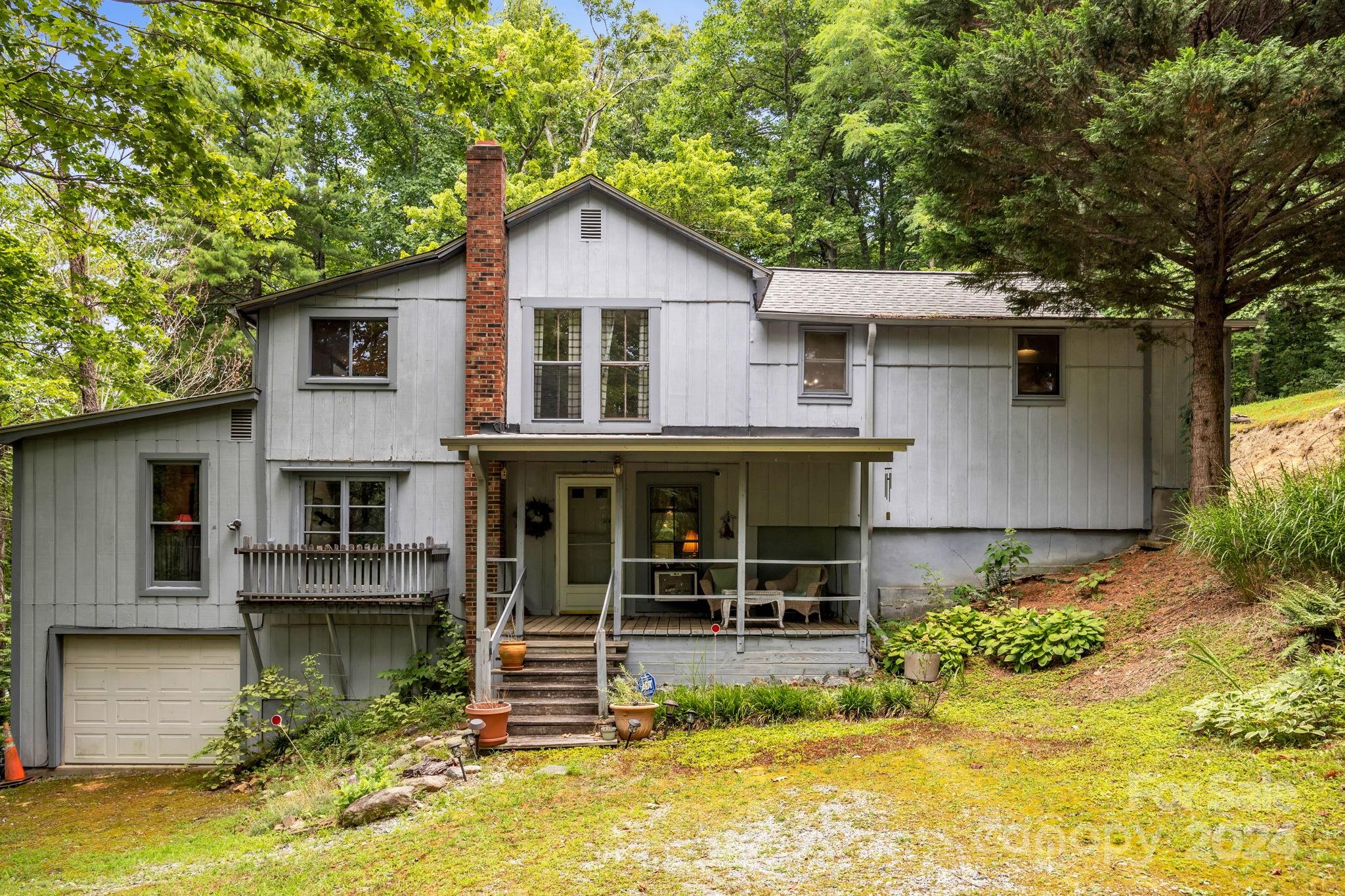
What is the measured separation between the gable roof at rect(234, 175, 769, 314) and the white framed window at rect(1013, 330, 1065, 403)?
13.2ft

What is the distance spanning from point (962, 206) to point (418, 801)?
980 cm

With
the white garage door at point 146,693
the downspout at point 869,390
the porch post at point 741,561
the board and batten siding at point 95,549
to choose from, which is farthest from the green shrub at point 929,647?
the white garage door at point 146,693

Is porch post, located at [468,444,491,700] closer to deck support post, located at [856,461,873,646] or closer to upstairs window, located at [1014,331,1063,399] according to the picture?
deck support post, located at [856,461,873,646]

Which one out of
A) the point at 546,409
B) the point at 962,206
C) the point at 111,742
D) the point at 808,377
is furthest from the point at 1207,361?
the point at 111,742

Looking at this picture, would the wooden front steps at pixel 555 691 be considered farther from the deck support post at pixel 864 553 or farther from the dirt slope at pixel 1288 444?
the dirt slope at pixel 1288 444

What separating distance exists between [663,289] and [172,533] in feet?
25.4

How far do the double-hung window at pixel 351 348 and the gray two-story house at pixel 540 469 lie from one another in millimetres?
38

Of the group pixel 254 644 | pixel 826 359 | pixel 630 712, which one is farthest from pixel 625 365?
pixel 254 644

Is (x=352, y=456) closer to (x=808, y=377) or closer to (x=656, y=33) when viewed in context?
(x=808, y=377)

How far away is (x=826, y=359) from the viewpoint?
12180 millimetres

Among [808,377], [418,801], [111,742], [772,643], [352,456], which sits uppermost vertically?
[808,377]

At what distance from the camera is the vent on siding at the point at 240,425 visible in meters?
11.4

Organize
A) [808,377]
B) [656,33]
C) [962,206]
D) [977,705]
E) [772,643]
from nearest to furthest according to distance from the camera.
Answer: [977,705], [772,643], [962,206], [808,377], [656,33]

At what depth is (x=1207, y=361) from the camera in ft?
35.2
